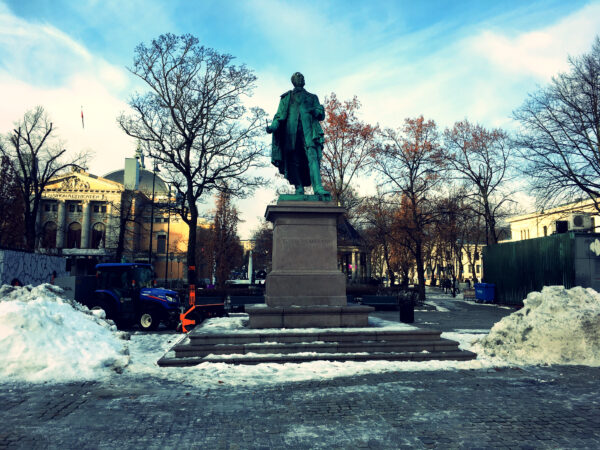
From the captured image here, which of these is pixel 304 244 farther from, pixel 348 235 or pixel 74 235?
pixel 74 235

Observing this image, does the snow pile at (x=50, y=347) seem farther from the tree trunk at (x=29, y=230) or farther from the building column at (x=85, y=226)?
the building column at (x=85, y=226)

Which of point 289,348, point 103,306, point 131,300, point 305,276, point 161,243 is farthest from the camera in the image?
point 161,243

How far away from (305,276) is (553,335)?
521 centimetres

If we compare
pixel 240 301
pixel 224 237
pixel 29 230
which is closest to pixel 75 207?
pixel 224 237

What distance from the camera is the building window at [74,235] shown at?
66.8 m

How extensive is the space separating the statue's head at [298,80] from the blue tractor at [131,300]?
30.8ft

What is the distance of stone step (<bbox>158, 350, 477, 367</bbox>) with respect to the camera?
822cm

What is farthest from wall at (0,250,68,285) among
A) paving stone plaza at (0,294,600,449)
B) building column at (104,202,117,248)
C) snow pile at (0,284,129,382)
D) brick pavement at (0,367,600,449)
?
building column at (104,202,117,248)

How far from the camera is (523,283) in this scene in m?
27.1

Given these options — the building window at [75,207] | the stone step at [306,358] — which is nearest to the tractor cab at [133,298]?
the stone step at [306,358]

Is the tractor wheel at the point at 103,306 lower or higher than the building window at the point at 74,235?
lower

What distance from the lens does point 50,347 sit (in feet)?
25.7

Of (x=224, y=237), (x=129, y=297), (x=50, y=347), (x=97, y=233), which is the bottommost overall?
(x=50, y=347)

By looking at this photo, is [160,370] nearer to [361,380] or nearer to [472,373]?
[361,380]
